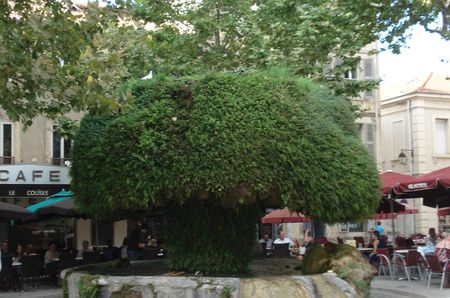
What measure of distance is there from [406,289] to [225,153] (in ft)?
22.8

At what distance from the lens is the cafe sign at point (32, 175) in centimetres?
2391

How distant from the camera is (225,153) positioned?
27.1 ft

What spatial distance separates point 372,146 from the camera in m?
33.4

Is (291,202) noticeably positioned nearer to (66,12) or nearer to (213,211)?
(213,211)

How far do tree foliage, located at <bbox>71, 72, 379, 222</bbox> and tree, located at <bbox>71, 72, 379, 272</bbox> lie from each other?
0.01 meters

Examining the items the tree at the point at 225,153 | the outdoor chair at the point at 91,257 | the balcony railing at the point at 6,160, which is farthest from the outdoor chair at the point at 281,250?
the balcony railing at the point at 6,160

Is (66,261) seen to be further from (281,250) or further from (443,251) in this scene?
(443,251)

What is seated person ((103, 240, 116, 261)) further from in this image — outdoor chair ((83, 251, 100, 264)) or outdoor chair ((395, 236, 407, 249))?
outdoor chair ((395, 236, 407, 249))

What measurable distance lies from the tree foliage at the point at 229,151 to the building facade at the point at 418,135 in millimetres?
24179

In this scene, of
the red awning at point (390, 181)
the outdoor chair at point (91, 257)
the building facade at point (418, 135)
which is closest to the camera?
the outdoor chair at point (91, 257)

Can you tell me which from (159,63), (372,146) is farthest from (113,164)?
(372,146)

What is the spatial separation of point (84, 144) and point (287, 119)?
2970mm

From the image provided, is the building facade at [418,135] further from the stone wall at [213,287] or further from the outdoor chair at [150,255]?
the stone wall at [213,287]

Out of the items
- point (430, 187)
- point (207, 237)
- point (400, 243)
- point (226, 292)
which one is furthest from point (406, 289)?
point (226, 292)
